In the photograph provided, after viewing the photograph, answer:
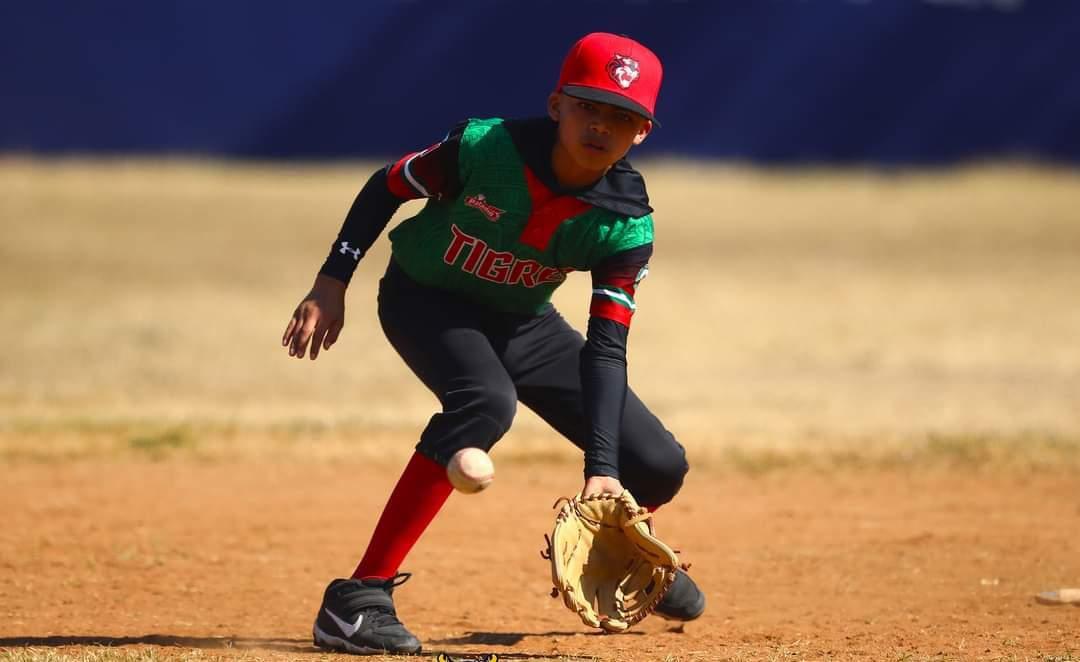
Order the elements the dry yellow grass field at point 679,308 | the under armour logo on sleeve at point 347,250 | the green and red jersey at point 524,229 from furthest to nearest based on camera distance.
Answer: the dry yellow grass field at point 679,308 → the under armour logo on sleeve at point 347,250 → the green and red jersey at point 524,229

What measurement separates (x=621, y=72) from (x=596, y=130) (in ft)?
0.52

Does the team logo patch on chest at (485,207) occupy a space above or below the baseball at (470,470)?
above

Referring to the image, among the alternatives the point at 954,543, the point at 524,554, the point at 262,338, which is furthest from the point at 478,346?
the point at 262,338

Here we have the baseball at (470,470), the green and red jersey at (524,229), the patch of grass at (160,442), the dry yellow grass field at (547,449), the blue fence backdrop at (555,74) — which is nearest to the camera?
the baseball at (470,470)

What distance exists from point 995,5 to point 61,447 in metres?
22.3

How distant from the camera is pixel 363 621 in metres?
3.95

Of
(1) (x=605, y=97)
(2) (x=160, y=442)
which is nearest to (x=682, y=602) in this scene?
(1) (x=605, y=97)

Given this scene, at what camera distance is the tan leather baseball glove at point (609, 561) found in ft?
12.1

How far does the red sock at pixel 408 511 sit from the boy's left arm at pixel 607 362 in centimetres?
42

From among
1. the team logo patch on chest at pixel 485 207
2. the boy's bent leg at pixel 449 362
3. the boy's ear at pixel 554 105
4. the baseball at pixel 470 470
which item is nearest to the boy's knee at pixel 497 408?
the boy's bent leg at pixel 449 362

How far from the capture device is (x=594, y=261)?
4.01 m

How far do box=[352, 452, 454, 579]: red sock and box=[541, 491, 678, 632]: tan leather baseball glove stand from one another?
0.36 meters

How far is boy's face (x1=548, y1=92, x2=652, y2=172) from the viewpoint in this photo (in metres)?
3.81

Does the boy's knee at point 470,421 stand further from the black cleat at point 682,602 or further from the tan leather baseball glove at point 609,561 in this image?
the black cleat at point 682,602
